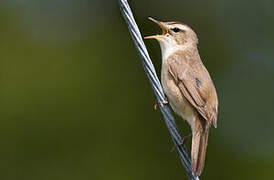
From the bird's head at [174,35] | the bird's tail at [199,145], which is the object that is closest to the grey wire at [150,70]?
the bird's tail at [199,145]

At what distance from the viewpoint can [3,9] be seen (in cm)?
971

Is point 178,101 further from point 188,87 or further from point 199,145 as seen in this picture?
point 199,145

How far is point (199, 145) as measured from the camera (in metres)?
5.29

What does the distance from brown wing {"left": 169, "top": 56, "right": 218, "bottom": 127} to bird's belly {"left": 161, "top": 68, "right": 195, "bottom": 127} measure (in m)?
0.04

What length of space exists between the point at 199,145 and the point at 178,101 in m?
0.59

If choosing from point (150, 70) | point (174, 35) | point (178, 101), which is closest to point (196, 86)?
point (178, 101)

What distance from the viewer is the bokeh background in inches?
327

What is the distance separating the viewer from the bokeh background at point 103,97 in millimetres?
8297

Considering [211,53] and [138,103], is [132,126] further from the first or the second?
[211,53]

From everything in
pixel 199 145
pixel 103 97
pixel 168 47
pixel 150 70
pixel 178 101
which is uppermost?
pixel 150 70

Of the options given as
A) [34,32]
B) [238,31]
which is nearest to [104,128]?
[34,32]

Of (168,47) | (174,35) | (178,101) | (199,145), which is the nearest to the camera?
(199,145)

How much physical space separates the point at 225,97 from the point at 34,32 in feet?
9.98

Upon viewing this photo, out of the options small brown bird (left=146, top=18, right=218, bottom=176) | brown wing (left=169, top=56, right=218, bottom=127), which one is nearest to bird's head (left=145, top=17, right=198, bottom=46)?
small brown bird (left=146, top=18, right=218, bottom=176)
